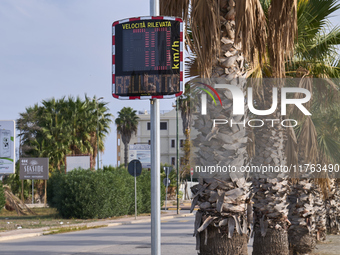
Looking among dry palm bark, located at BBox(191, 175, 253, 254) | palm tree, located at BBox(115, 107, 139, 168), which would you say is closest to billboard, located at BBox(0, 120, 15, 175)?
dry palm bark, located at BBox(191, 175, 253, 254)

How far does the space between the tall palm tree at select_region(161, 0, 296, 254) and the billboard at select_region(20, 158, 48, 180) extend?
102 feet

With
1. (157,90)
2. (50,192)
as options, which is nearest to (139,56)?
(157,90)

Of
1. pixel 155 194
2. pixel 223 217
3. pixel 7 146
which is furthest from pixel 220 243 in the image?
pixel 7 146

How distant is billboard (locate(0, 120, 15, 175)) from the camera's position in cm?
2888

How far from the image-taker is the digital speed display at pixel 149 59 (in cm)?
541

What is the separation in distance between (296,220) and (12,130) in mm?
20714

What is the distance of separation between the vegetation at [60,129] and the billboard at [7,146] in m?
14.3

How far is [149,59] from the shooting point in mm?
5430

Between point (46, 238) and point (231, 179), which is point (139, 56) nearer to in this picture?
point (231, 179)

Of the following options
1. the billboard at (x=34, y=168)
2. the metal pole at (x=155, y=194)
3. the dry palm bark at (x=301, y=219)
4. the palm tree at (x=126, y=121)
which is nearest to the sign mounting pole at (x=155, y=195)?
the metal pole at (x=155, y=194)

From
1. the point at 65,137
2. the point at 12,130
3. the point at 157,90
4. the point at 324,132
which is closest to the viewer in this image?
the point at 157,90

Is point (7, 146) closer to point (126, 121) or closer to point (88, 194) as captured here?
point (88, 194)

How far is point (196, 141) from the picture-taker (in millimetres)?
7215

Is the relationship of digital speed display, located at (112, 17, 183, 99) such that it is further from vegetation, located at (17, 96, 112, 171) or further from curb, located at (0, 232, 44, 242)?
vegetation, located at (17, 96, 112, 171)
